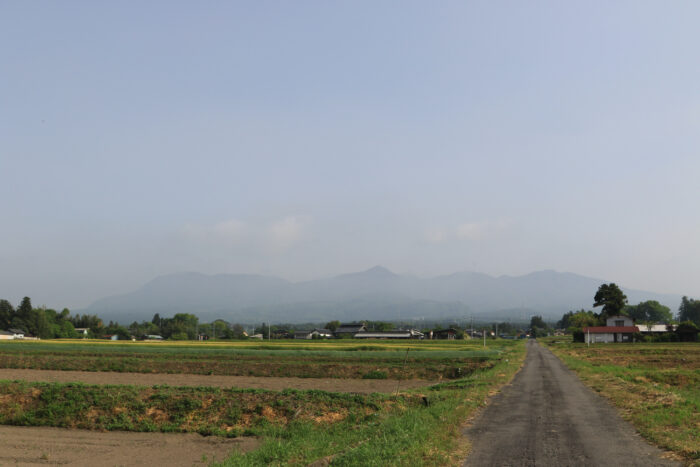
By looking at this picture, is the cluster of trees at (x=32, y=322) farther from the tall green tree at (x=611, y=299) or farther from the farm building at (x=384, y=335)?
the tall green tree at (x=611, y=299)

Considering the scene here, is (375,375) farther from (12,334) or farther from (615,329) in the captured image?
(12,334)

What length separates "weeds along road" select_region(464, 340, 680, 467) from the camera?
12719 millimetres

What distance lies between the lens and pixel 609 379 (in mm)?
32156

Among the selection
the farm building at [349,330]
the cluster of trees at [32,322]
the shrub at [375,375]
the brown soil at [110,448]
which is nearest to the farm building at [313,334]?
the farm building at [349,330]

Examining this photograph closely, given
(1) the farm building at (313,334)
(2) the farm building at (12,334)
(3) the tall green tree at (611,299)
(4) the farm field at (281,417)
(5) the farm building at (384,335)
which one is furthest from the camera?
(1) the farm building at (313,334)

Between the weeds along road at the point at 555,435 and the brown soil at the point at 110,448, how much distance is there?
25.5 ft

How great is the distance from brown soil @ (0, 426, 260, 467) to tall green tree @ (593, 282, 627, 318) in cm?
14544

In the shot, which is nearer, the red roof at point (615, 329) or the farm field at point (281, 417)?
the farm field at point (281, 417)

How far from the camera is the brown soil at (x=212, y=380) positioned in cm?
3325

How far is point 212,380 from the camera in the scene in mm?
36594

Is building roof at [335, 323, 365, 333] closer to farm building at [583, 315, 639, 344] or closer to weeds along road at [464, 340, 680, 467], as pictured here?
farm building at [583, 315, 639, 344]

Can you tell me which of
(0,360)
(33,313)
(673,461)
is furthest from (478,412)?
(33,313)

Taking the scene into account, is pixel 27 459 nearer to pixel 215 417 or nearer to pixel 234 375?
pixel 215 417

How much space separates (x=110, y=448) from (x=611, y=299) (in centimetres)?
14999
